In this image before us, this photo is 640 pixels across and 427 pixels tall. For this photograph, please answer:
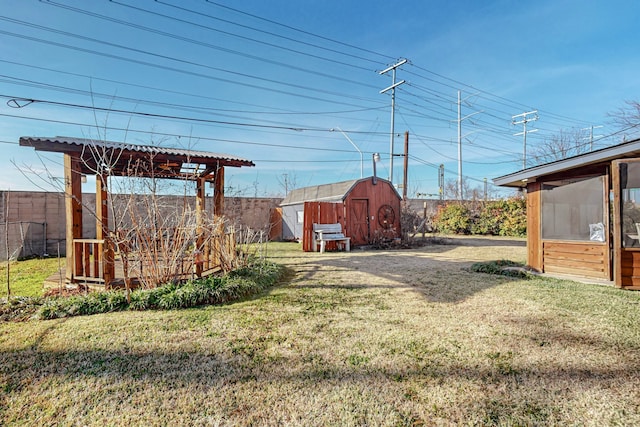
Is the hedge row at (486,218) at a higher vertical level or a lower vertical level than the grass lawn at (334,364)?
higher

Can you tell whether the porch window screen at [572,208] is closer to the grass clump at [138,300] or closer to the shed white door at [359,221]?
the grass clump at [138,300]

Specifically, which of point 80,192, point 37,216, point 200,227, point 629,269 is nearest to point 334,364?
point 200,227

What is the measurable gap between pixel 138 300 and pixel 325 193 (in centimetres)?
983

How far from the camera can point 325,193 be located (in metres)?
13.3

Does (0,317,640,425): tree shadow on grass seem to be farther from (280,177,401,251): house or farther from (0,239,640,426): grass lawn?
(280,177,401,251): house

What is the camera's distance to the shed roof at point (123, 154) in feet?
14.9

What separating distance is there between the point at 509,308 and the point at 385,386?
2721mm

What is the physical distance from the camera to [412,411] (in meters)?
2.00

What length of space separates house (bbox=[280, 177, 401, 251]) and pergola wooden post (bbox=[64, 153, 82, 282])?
6.78m

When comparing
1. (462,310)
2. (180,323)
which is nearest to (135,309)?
(180,323)

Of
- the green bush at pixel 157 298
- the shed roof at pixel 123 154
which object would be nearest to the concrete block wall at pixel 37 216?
the shed roof at pixel 123 154

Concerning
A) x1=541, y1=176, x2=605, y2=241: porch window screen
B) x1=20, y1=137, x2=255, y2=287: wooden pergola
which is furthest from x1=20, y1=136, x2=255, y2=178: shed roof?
x1=541, y1=176, x2=605, y2=241: porch window screen

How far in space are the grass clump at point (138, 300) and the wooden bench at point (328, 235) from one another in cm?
598

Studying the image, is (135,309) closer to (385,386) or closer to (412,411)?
(385,386)
